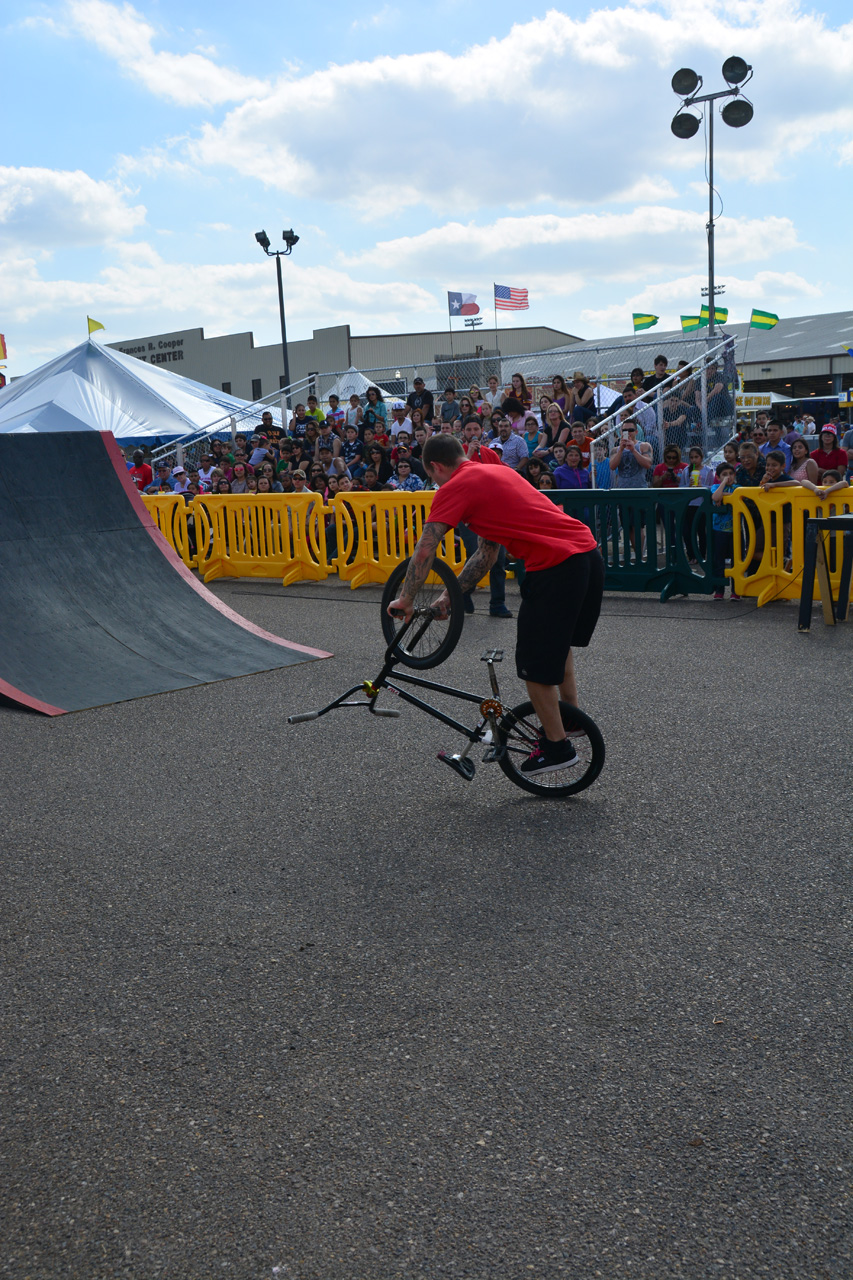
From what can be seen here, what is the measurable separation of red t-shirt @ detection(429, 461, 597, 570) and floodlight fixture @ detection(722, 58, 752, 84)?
15.8 metres

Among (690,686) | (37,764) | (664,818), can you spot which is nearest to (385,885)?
(664,818)

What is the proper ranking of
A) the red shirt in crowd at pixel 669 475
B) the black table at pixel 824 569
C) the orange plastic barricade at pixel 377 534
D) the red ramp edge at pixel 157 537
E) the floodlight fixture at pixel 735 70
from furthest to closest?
the floodlight fixture at pixel 735 70
the orange plastic barricade at pixel 377 534
the red shirt in crowd at pixel 669 475
the red ramp edge at pixel 157 537
the black table at pixel 824 569

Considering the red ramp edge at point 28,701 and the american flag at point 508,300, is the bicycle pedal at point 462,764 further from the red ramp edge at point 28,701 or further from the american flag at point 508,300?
the american flag at point 508,300

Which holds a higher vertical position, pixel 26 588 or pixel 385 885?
pixel 26 588

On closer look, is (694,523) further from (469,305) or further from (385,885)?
(469,305)

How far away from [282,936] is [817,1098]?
1958 mm

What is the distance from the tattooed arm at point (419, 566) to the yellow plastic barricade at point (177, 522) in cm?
1162

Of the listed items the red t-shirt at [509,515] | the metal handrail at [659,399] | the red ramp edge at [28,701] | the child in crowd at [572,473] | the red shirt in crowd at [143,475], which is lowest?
the red ramp edge at [28,701]

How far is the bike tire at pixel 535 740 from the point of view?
17.4 feet

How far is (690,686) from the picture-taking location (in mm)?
7684

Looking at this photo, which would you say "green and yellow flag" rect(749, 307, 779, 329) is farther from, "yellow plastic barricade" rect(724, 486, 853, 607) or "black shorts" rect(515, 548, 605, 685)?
"black shorts" rect(515, 548, 605, 685)

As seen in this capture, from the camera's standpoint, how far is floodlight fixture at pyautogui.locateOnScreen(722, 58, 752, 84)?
57.3 feet

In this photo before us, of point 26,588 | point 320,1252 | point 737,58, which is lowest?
point 320,1252

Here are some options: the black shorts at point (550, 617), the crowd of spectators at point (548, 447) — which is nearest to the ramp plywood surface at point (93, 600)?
the crowd of spectators at point (548, 447)
